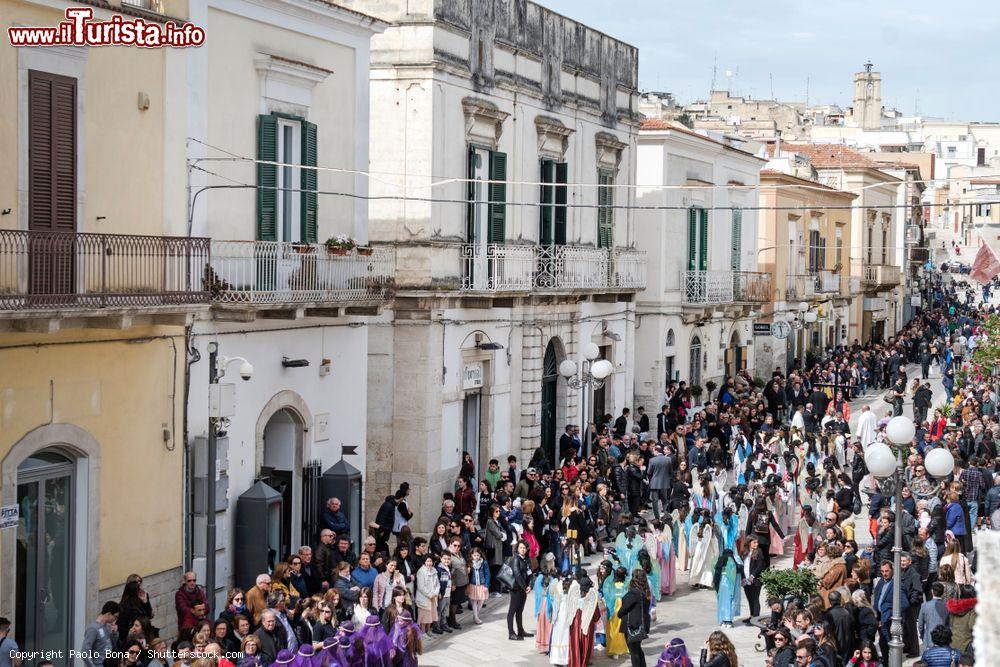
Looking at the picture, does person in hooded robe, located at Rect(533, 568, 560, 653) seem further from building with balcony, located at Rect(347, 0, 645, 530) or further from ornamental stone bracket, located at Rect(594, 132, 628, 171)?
ornamental stone bracket, located at Rect(594, 132, 628, 171)

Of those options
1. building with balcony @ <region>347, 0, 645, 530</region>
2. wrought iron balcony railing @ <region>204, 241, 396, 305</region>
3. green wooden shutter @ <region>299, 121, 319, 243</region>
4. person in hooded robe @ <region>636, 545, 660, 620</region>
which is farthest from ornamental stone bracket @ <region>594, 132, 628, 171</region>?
person in hooded robe @ <region>636, 545, 660, 620</region>

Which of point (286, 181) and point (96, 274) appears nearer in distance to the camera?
point (96, 274)

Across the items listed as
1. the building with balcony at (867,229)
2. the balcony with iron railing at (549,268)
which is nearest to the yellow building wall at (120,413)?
the balcony with iron railing at (549,268)

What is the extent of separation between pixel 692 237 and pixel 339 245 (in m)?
19.1

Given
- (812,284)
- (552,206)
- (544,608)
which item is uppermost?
(552,206)

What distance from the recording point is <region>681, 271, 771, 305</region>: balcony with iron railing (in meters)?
38.5

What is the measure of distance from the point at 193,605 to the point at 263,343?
467 cm

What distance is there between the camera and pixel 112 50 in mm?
16969

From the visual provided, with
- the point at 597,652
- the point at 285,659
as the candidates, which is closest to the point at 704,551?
the point at 597,652

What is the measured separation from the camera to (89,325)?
16.0m

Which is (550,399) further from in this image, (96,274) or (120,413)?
(96,274)

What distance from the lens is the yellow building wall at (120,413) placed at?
15.8m

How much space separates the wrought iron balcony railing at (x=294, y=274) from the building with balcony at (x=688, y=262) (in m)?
13.5

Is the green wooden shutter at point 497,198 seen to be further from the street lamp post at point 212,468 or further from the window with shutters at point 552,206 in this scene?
the street lamp post at point 212,468
